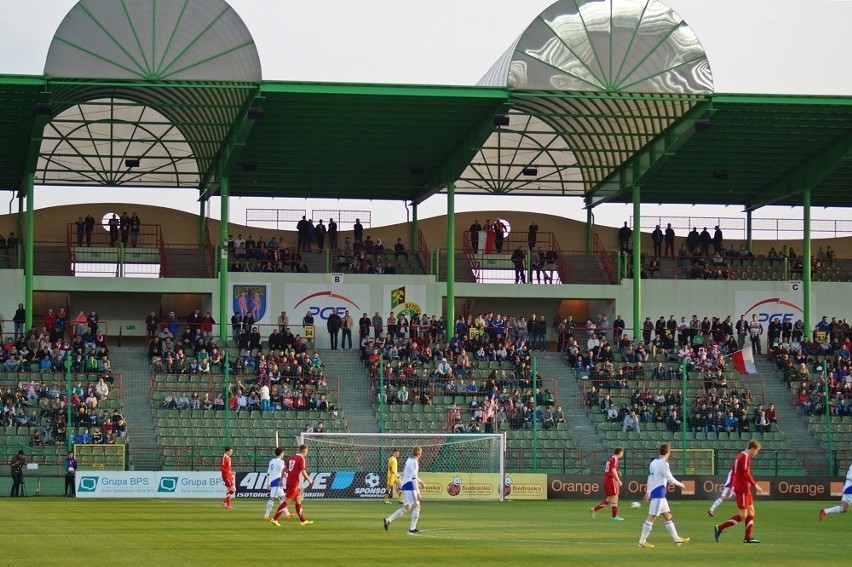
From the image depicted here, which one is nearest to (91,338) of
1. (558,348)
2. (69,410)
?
(69,410)

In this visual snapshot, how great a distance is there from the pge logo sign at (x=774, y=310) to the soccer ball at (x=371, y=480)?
898 inches

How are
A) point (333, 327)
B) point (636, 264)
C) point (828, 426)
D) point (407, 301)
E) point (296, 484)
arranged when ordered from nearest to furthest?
point (296, 484)
point (828, 426)
point (333, 327)
point (636, 264)
point (407, 301)

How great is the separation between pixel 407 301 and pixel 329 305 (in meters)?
3.10

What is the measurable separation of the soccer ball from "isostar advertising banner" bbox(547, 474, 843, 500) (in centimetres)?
526

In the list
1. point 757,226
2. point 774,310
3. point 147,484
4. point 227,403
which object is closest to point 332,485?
point 147,484

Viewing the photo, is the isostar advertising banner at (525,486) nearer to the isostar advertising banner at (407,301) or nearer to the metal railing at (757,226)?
the isostar advertising banner at (407,301)

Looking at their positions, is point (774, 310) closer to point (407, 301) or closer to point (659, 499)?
point (407, 301)

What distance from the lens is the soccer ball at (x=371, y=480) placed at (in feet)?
135

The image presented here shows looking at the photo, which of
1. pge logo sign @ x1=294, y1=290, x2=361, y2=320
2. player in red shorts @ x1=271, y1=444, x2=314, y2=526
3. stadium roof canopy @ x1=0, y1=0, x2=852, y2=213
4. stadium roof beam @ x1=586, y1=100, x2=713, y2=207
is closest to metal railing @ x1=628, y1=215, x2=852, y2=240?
stadium roof canopy @ x1=0, y1=0, x2=852, y2=213

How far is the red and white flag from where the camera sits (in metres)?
49.4

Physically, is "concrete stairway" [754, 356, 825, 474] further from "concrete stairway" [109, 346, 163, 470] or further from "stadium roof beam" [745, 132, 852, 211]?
"concrete stairway" [109, 346, 163, 470]

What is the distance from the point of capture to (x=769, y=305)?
5834 centimetres

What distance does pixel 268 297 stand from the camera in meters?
55.2

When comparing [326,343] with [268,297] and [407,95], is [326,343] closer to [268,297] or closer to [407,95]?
[268,297]
